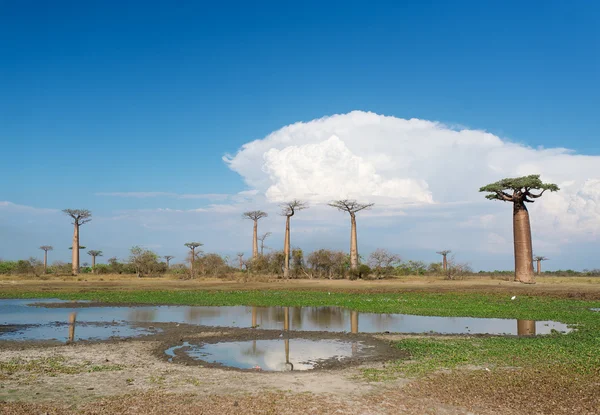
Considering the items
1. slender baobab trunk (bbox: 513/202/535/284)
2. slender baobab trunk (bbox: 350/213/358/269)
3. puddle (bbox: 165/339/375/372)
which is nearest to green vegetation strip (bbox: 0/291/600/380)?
puddle (bbox: 165/339/375/372)

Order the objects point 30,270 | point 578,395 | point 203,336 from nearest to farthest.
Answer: point 578,395 < point 203,336 < point 30,270

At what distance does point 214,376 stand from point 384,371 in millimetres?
3901

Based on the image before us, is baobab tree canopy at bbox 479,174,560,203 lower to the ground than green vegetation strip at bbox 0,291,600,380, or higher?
higher

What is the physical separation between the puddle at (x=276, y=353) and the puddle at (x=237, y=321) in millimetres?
3496

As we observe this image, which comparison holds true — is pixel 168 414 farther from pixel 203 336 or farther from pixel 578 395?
pixel 203 336

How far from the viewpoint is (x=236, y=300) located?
105ft

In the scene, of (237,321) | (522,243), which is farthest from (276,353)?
(522,243)

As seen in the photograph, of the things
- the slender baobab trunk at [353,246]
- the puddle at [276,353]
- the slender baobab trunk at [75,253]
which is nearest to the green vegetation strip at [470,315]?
the puddle at [276,353]

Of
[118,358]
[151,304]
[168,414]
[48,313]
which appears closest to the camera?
[168,414]

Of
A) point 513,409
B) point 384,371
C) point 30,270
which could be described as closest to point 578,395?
point 513,409

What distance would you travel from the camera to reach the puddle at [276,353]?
12.7 metres

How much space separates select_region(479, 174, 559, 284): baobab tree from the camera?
138ft

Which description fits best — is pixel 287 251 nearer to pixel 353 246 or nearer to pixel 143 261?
pixel 353 246

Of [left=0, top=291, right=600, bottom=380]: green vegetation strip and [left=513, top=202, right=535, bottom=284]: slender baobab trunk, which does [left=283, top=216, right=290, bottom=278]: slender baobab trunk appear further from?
[left=513, top=202, right=535, bottom=284]: slender baobab trunk
